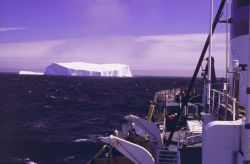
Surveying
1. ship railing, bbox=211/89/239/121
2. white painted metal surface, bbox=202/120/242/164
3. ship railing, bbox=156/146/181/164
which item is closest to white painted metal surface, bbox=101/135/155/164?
ship railing, bbox=156/146/181/164

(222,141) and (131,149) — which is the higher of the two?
(222,141)

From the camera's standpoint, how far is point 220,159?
32.6ft

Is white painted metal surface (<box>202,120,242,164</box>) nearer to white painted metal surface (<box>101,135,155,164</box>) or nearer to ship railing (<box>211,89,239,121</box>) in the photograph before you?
ship railing (<box>211,89,239,121</box>)

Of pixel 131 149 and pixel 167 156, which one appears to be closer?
pixel 131 149

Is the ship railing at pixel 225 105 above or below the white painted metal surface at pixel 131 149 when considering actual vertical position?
above

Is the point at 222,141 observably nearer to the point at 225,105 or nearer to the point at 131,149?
the point at 225,105

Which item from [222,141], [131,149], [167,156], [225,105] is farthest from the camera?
[167,156]

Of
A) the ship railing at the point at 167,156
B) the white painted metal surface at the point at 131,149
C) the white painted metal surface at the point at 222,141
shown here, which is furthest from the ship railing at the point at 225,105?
the white painted metal surface at the point at 131,149

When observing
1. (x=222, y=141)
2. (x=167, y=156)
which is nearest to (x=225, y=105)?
(x=222, y=141)

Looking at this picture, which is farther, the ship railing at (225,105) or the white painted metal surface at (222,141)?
the ship railing at (225,105)

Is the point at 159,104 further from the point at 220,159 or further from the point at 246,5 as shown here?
the point at 220,159

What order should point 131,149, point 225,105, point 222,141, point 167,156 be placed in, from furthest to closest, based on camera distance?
point 167,156 → point 131,149 → point 225,105 → point 222,141

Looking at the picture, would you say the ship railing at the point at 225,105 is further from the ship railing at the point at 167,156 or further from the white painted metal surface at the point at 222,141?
the ship railing at the point at 167,156

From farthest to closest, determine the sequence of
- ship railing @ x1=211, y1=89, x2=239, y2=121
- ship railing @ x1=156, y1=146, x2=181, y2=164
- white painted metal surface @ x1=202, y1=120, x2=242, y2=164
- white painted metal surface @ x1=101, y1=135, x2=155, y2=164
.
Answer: ship railing @ x1=156, y1=146, x2=181, y2=164 → white painted metal surface @ x1=101, y1=135, x2=155, y2=164 → ship railing @ x1=211, y1=89, x2=239, y2=121 → white painted metal surface @ x1=202, y1=120, x2=242, y2=164
